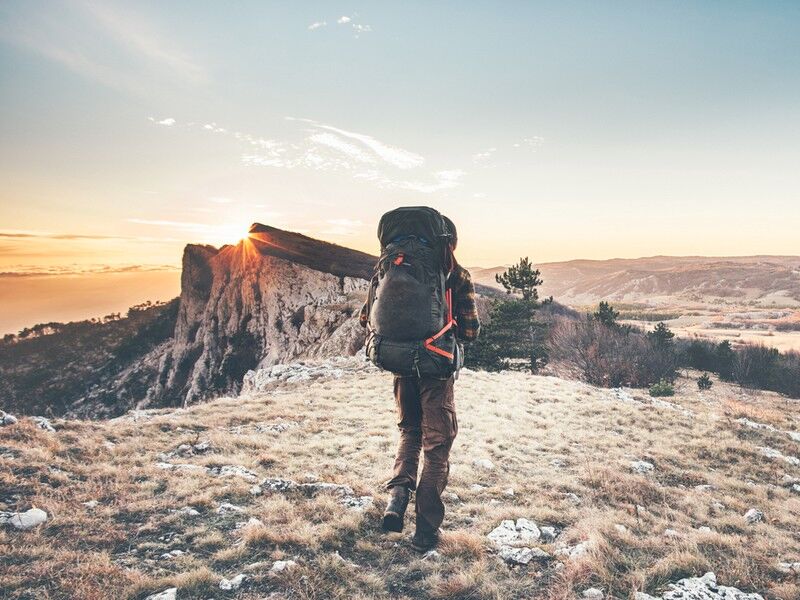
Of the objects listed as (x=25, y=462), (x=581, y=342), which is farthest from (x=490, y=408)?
(x=581, y=342)

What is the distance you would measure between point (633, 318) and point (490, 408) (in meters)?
A: 108

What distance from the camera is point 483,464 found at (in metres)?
6.48

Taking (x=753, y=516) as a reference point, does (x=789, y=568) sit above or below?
above

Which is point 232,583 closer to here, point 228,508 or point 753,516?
point 228,508

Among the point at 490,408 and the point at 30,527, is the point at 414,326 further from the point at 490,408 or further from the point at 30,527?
the point at 490,408

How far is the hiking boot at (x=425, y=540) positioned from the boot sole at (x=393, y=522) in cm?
22

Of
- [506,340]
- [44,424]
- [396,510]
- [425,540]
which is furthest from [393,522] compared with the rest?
[506,340]

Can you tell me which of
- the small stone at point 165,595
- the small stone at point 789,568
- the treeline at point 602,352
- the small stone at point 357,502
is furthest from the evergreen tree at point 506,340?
the small stone at point 165,595

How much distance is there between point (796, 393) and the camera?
33719mm

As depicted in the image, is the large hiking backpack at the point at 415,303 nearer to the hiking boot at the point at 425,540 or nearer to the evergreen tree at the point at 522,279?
the hiking boot at the point at 425,540

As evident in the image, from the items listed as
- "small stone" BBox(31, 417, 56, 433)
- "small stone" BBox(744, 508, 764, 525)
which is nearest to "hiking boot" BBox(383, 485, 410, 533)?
"small stone" BBox(744, 508, 764, 525)

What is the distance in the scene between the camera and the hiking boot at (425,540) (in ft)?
12.2

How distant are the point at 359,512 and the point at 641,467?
529cm

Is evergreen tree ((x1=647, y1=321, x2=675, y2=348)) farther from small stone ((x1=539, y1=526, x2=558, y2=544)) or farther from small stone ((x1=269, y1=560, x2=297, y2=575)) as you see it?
small stone ((x1=269, y1=560, x2=297, y2=575))
